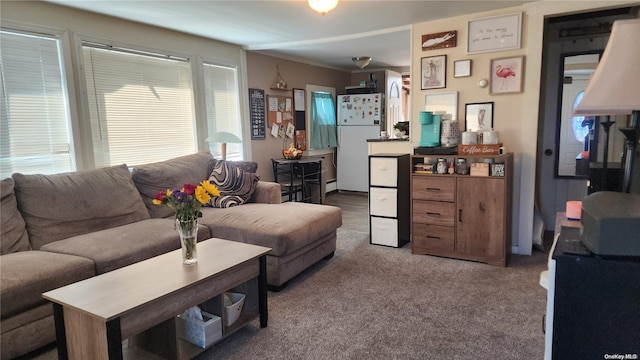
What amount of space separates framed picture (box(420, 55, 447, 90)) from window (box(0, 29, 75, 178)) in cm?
320

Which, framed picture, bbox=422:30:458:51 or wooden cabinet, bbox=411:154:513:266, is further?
framed picture, bbox=422:30:458:51

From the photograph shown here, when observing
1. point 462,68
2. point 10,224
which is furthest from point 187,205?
point 462,68

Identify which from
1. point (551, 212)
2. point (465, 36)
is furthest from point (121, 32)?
point (551, 212)

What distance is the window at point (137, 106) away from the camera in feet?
11.3

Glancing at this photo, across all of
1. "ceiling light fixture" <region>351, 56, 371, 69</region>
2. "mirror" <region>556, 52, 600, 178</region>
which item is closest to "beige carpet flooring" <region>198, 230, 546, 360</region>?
"mirror" <region>556, 52, 600, 178</region>

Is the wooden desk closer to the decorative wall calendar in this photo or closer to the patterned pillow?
the decorative wall calendar

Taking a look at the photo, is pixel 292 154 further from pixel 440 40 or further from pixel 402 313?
pixel 402 313

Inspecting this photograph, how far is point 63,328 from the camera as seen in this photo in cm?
178

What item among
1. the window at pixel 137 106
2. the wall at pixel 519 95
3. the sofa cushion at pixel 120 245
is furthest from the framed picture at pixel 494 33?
the sofa cushion at pixel 120 245

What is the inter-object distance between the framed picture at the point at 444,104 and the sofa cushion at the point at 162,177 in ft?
7.66

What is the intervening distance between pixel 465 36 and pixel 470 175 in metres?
1.30

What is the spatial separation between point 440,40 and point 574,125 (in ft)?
5.55

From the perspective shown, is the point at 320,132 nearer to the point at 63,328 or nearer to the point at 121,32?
the point at 121,32

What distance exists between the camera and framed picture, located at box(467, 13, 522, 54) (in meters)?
3.32
